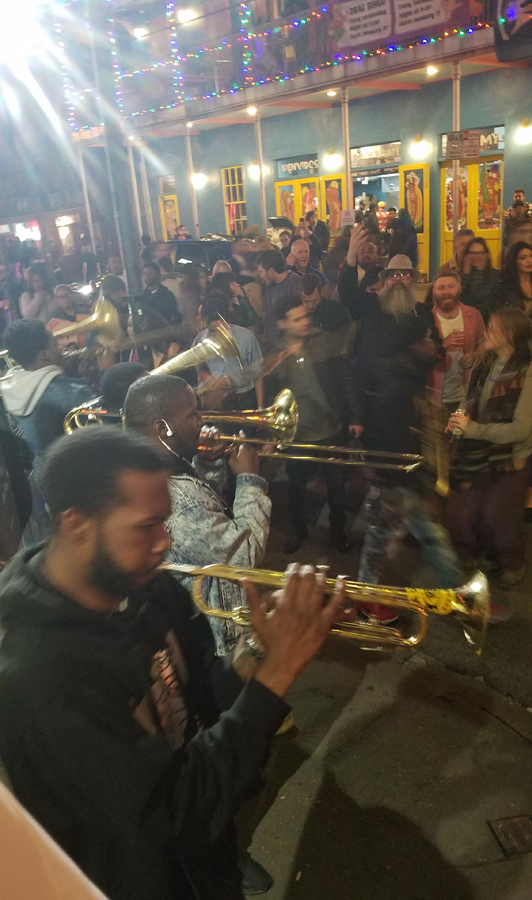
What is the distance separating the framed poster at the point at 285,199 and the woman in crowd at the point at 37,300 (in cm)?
771

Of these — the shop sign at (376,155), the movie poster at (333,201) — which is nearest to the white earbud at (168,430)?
the movie poster at (333,201)

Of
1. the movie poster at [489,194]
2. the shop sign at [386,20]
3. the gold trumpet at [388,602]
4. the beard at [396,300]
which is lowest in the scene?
the gold trumpet at [388,602]

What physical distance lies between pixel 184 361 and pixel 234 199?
14.5 metres

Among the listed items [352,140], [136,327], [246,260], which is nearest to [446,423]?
[136,327]

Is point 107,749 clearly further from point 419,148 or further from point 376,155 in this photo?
point 376,155

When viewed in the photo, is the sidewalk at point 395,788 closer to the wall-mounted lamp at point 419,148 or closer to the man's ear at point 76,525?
the man's ear at point 76,525

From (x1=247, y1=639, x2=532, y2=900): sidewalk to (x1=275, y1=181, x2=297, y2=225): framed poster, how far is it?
44.6 feet

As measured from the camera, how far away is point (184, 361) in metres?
4.14

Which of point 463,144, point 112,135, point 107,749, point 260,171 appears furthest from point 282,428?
point 260,171

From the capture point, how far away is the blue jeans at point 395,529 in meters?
3.86

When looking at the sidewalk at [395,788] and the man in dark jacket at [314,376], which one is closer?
the sidewalk at [395,788]

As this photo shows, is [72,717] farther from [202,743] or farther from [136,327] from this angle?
[136,327]

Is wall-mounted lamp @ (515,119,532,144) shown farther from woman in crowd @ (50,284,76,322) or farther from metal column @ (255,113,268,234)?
woman in crowd @ (50,284,76,322)

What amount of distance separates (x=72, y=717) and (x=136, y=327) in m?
6.10
